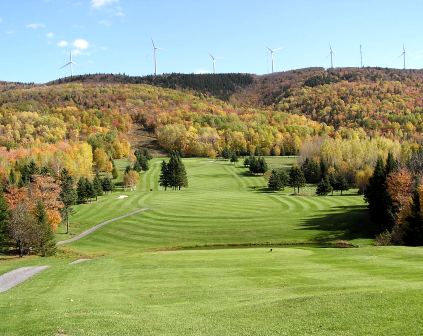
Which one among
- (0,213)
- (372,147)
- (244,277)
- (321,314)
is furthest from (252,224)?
(372,147)

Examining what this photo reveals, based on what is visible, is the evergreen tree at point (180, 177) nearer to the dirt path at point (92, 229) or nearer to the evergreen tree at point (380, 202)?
the dirt path at point (92, 229)

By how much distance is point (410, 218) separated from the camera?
6538 cm

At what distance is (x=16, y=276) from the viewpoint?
40.9 metres

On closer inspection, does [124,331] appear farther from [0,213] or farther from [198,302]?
[0,213]

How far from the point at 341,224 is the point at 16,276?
61708mm

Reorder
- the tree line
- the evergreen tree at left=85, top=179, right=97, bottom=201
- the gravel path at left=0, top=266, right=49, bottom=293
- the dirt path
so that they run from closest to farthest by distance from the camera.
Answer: the gravel path at left=0, top=266, right=49, bottom=293 < the dirt path < the evergreen tree at left=85, top=179, right=97, bottom=201 < the tree line

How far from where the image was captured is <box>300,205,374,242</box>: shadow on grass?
8162 centimetres

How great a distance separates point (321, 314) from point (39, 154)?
16393cm

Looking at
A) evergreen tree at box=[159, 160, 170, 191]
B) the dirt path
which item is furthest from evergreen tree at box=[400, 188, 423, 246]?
evergreen tree at box=[159, 160, 170, 191]

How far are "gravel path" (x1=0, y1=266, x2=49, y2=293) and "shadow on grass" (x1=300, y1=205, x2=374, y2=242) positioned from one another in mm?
48647

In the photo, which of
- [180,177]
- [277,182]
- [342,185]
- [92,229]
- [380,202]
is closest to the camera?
[380,202]

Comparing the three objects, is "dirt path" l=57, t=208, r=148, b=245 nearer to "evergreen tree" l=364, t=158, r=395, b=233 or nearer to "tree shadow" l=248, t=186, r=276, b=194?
"tree shadow" l=248, t=186, r=276, b=194

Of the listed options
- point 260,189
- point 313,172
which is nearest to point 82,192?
point 260,189

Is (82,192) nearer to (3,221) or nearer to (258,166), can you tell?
(3,221)
